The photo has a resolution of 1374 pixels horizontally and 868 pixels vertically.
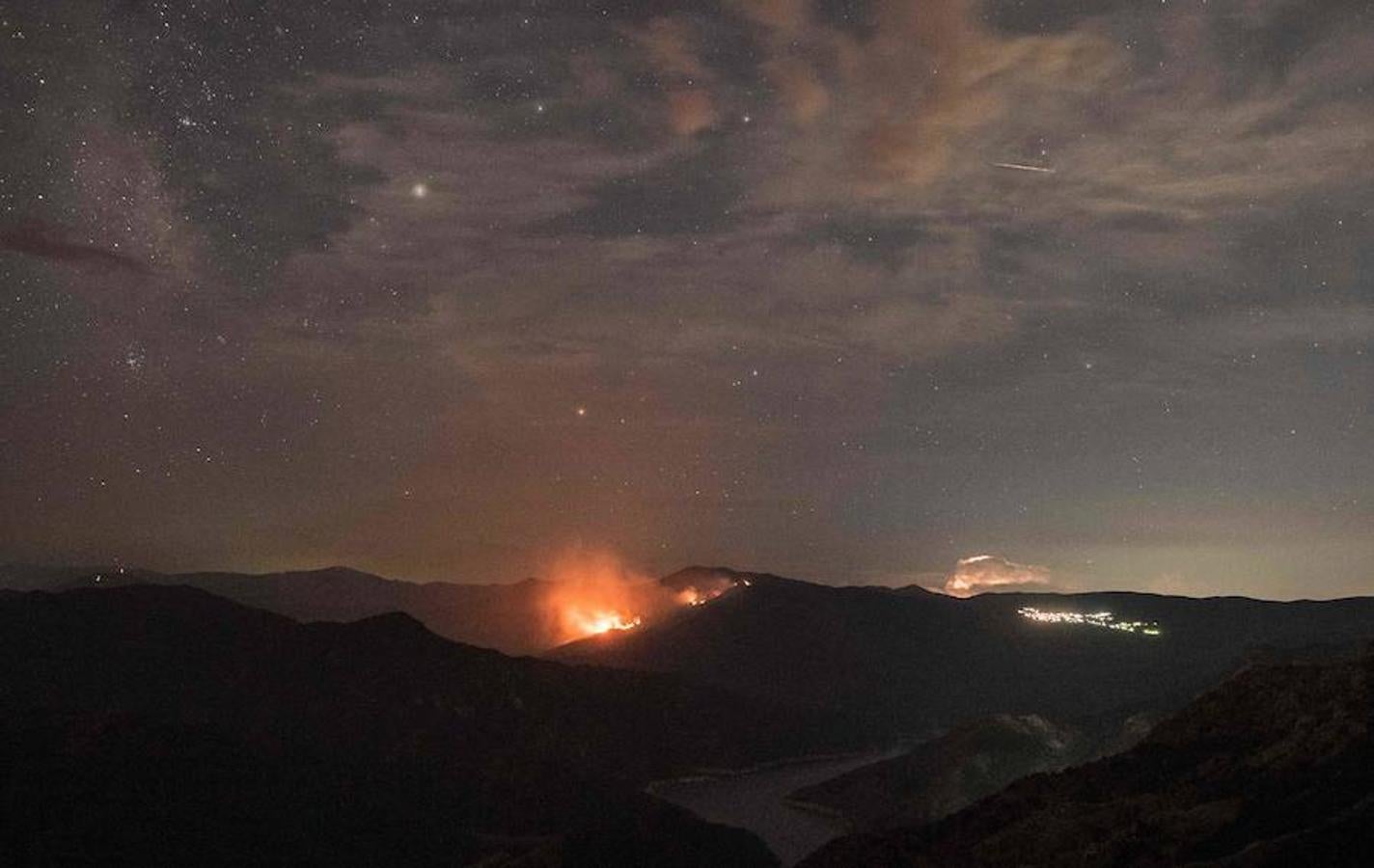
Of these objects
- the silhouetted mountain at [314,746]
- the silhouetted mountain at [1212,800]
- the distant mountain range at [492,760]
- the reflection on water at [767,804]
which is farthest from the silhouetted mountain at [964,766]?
the silhouetted mountain at [1212,800]

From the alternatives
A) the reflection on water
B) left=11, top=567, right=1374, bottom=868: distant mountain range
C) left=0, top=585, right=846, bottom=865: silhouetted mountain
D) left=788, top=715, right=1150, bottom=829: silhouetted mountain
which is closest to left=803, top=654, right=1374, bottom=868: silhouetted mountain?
left=11, top=567, right=1374, bottom=868: distant mountain range

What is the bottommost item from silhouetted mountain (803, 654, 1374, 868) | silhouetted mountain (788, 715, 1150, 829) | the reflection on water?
the reflection on water

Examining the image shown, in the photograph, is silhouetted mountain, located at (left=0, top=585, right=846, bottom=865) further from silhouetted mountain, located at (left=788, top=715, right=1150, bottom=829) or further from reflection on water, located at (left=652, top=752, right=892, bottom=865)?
silhouetted mountain, located at (left=788, top=715, right=1150, bottom=829)

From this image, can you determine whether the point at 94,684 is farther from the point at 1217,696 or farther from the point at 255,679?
the point at 1217,696

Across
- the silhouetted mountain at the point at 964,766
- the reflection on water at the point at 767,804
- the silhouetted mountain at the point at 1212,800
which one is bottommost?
the reflection on water at the point at 767,804

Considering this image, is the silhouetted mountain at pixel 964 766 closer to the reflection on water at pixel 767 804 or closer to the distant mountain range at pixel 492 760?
the distant mountain range at pixel 492 760

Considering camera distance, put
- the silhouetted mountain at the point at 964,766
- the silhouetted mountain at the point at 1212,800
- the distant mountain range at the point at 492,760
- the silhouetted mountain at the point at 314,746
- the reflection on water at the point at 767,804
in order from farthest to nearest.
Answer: the reflection on water at the point at 767,804 → the silhouetted mountain at the point at 964,766 → the silhouetted mountain at the point at 314,746 → the distant mountain range at the point at 492,760 → the silhouetted mountain at the point at 1212,800
